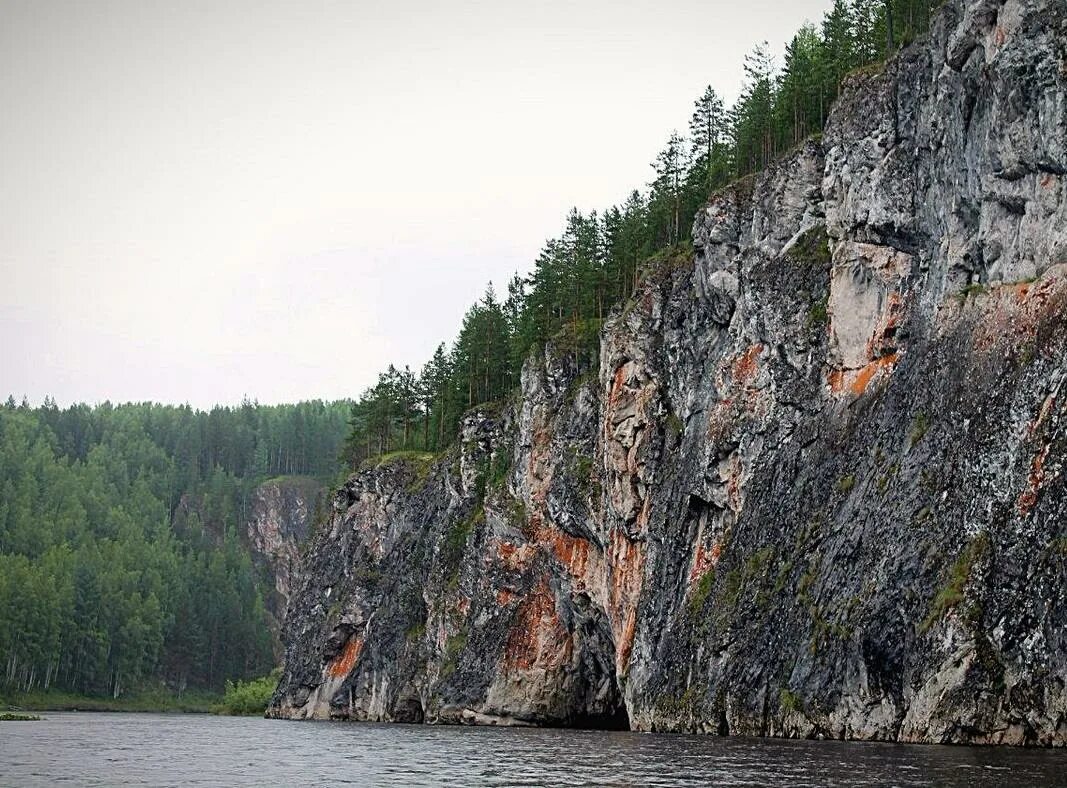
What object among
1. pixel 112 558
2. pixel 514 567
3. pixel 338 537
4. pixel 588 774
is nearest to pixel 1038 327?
pixel 588 774

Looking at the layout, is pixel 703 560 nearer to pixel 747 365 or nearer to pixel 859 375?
pixel 747 365

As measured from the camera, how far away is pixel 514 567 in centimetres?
8388

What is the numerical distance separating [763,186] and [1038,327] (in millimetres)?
25747

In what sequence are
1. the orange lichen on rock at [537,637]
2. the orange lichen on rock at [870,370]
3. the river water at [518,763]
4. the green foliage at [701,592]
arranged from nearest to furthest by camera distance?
the river water at [518,763], the orange lichen on rock at [870,370], the green foliage at [701,592], the orange lichen on rock at [537,637]

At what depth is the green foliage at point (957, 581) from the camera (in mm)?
43219

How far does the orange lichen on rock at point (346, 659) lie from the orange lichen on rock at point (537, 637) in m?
22.5

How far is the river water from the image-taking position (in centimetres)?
3253

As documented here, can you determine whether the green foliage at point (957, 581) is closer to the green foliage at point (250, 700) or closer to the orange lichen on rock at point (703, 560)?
the orange lichen on rock at point (703, 560)

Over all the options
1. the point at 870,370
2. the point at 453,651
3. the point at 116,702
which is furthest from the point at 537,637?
the point at 116,702

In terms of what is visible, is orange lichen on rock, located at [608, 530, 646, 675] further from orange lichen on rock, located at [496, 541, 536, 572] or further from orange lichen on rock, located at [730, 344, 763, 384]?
orange lichen on rock, located at [730, 344, 763, 384]

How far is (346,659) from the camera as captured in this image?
10175cm

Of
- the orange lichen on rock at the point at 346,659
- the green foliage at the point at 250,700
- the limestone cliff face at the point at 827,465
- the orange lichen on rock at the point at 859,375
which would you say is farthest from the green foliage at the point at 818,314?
the green foliage at the point at 250,700

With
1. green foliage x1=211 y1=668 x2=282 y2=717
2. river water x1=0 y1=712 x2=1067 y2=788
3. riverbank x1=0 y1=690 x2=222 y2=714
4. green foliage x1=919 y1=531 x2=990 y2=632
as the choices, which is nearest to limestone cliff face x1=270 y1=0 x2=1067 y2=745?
green foliage x1=919 y1=531 x2=990 y2=632

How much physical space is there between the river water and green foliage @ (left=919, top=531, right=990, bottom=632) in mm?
4845
